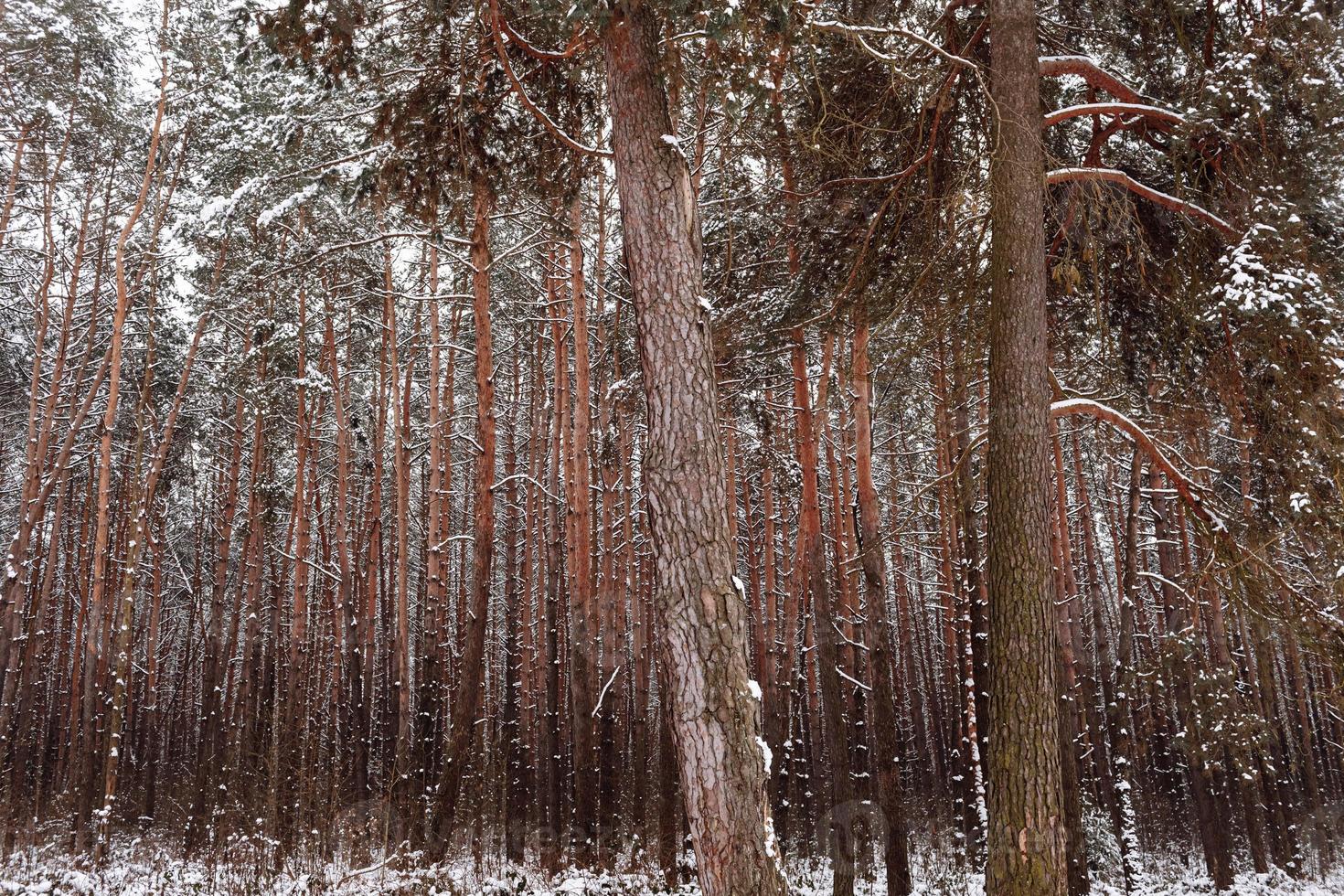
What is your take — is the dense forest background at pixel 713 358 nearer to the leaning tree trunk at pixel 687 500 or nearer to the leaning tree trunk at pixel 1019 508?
the leaning tree trunk at pixel 687 500

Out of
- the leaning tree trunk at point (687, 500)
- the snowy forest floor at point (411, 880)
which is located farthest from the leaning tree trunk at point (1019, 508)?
the snowy forest floor at point (411, 880)

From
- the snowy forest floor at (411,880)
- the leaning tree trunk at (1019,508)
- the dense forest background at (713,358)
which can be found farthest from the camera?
the snowy forest floor at (411,880)

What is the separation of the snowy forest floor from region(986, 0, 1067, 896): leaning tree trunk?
193 inches

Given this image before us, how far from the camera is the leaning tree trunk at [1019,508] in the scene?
4.47 meters

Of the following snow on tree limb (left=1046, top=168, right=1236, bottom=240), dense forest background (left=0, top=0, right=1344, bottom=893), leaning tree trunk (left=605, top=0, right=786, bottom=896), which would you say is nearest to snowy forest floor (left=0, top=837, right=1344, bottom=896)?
dense forest background (left=0, top=0, right=1344, bottom=893)

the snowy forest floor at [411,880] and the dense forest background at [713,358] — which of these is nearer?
the dense forest background at [713,358]

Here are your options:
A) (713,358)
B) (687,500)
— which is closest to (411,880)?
(687,500)

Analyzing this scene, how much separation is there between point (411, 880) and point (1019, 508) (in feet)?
21.2

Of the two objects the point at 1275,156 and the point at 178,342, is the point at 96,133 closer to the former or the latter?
the point at 178,342

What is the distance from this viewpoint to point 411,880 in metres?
7.56

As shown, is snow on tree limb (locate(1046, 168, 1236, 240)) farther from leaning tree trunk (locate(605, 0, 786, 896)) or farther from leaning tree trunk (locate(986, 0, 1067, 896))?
leaning tree trunk (locate(605, 0, 786, 896))

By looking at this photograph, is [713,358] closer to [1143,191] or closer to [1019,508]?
[1019,508]

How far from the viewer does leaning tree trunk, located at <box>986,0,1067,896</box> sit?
4.47 metres

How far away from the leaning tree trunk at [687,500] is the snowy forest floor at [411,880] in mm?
4709
